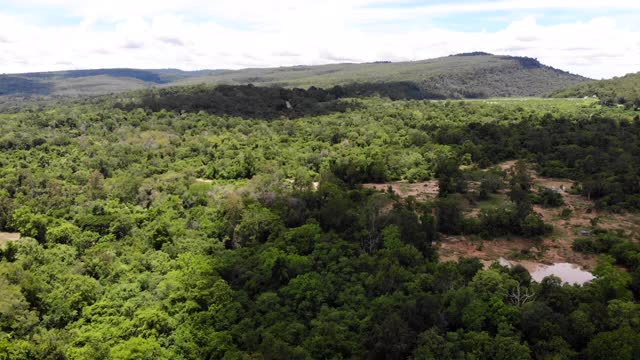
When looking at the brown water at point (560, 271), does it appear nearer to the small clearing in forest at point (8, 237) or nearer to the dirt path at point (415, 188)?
the dirt path at point (415, 188)

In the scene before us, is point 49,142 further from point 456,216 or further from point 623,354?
point 623,354

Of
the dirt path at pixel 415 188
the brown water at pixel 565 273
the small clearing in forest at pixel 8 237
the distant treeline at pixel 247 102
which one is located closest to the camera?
the brown water at pixel 565 273

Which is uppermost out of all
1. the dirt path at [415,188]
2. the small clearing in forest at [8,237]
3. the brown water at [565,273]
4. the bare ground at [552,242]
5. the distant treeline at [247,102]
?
the distant treeline at [247,102]

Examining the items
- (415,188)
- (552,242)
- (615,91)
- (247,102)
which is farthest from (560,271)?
(615,91)

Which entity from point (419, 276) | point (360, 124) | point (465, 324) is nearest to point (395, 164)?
point (360, 124)

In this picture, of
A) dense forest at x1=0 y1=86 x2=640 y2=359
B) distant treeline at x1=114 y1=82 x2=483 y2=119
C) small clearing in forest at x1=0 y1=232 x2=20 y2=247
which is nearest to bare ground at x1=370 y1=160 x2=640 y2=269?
dense forest at x1=0 y1=86 x2=640 y2=359

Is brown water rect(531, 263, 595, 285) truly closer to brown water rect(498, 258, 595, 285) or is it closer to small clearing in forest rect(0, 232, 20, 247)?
brown water rect(498, 258, 595, 285)

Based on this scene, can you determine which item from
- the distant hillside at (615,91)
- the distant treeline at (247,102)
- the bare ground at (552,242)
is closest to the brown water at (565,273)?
the bare ground at (552,242)
